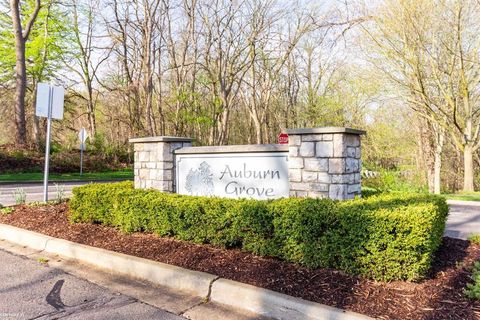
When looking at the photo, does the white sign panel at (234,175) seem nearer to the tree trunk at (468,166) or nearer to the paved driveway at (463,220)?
the paved driveway at (463,220)

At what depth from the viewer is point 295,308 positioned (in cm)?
295

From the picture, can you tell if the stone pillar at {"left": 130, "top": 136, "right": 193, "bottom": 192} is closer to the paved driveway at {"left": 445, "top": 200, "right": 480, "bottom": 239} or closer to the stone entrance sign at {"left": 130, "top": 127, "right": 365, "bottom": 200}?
the stone entrance sign at {"left": 130, "top": 127, "right": 365, "bottom": 200}

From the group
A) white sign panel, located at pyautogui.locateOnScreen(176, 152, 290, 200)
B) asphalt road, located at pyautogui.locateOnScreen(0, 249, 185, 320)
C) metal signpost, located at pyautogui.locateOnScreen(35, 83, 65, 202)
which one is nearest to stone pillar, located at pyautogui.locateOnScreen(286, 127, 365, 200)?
white sign panel, located at pyautogui.locateOnScreen(176, 152, 290, 200)

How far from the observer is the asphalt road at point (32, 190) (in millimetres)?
9673

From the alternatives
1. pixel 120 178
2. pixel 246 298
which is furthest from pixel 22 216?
pixel 120 178

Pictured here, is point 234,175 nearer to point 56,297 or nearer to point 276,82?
point 56,297

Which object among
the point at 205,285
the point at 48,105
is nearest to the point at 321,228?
the point at 205,285

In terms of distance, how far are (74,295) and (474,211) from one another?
8870 millimetres

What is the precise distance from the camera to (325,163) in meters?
4.29

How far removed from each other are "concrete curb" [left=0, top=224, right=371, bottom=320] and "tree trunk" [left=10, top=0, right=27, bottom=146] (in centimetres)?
1619

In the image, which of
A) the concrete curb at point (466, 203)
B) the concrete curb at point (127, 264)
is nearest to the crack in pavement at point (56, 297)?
the concrete curb at point (127, 264)

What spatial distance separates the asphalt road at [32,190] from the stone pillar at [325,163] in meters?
5.94

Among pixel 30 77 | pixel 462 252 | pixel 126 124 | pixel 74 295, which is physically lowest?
pixel 74 295

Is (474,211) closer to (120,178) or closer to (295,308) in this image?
(295,308)
